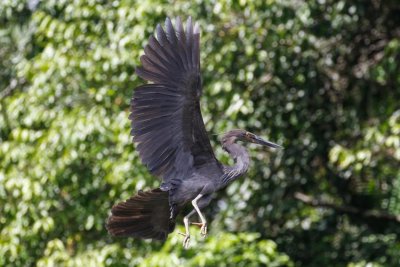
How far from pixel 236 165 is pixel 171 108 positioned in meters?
0.43

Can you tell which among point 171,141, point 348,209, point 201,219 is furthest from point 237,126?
point 201,219

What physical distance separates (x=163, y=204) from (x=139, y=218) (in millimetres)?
140

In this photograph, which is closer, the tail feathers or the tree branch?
the tail feathers

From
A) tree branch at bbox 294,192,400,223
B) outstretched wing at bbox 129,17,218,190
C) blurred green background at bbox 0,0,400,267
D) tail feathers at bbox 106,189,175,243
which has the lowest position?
tree branch at bbox 294,192,400,223

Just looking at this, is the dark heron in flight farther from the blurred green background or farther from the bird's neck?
the blurred green background

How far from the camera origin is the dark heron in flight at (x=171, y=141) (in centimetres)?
546

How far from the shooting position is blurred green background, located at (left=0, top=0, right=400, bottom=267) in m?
7.91

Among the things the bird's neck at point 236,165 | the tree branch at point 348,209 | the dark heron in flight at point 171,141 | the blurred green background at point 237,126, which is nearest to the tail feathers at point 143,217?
the dark heron in flight at point 171,141

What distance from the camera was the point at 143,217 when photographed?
5.59 m

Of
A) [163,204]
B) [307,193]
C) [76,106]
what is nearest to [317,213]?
[307,193]

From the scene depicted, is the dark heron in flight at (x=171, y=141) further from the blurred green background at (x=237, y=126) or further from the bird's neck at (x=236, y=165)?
the blurred green background at (x=237, y=126)

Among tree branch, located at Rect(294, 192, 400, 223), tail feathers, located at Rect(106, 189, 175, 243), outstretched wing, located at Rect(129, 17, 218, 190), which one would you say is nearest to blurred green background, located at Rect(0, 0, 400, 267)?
tree branch, located at Rect(294, 192, 400, 223)

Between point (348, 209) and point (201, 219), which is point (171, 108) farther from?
point (348, 209)

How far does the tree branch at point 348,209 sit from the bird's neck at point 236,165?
10.3 feet
